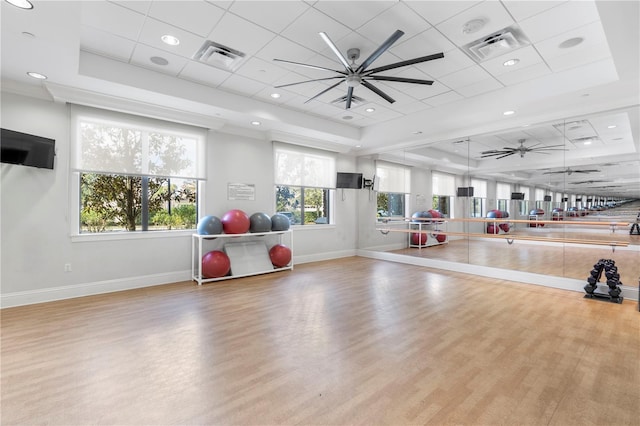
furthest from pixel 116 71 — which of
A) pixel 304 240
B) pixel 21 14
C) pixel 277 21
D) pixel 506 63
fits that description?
pixel 506 63

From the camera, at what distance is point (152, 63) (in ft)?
14.6

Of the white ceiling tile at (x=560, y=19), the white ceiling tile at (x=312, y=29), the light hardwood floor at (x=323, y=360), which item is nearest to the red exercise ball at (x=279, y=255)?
the light hardwood floor at (x=323, y=360)

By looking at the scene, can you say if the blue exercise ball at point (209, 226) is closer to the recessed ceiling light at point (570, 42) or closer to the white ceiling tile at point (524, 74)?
the white ceiling tile at point (524, 74)

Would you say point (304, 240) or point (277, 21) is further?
point (304, 240)

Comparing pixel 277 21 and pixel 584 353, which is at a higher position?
pixel 277 21

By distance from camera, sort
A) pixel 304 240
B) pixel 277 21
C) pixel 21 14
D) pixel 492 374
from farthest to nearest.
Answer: pixel 304 240 → pixel 277 21 → pixel 21 14 → pixel 492 374

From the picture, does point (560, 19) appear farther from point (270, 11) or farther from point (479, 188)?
point (479, 188)

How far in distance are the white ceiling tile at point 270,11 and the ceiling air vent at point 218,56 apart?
771mm

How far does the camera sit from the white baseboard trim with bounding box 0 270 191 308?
4.33 m

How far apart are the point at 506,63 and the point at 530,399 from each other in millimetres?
4236

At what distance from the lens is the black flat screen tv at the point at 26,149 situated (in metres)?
4.05

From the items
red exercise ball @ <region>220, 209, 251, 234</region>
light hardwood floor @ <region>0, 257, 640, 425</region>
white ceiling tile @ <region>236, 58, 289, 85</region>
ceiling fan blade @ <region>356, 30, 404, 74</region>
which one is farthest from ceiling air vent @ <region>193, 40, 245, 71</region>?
light hardwood floor @ <region>0, 257, 640, 425</region>

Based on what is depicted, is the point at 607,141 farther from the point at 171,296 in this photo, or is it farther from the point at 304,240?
the point at 171,296

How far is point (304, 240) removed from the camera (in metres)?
7.68
